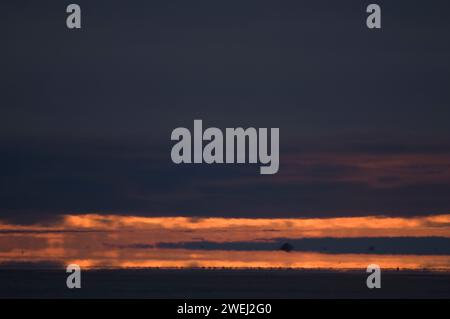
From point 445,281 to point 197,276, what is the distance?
36.6m

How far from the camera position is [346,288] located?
147 meters
